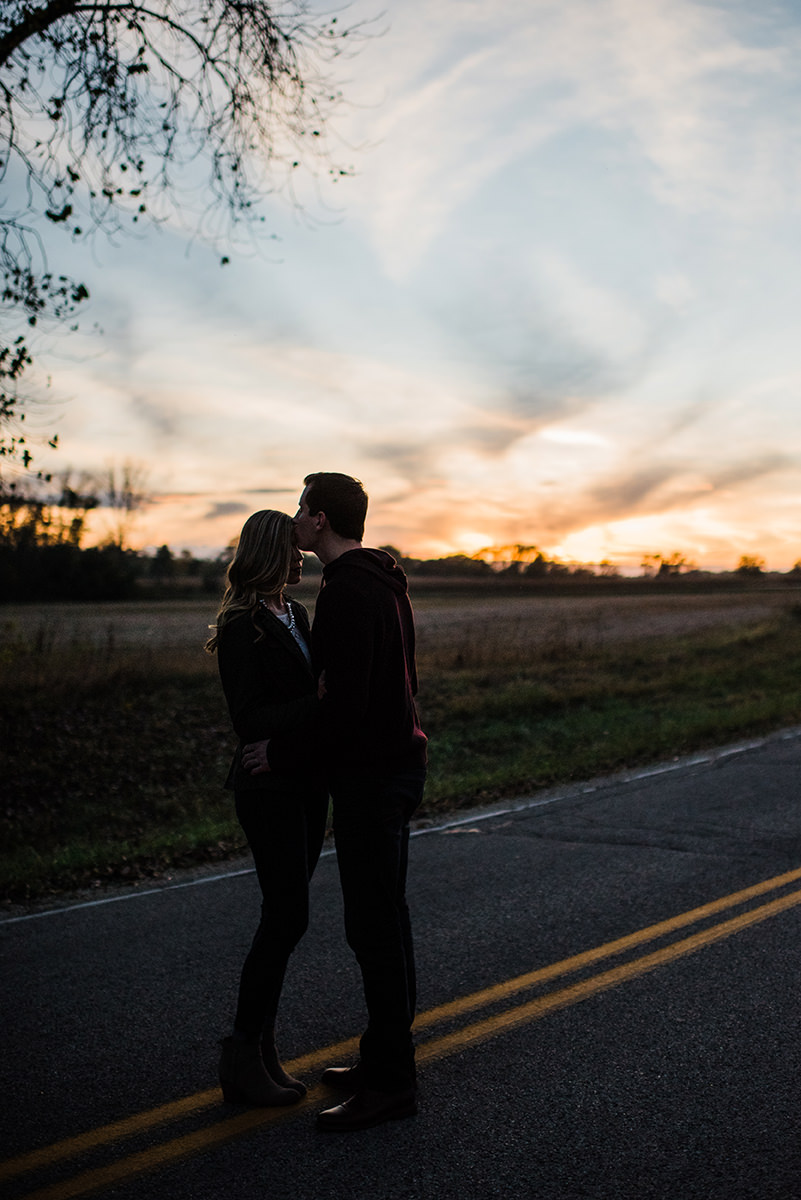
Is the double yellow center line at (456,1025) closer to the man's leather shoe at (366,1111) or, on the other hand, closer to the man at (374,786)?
the man's leather shoe at (366,1111)

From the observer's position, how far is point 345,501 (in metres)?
3.27

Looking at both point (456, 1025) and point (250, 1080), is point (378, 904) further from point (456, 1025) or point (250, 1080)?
point (456, 1025)

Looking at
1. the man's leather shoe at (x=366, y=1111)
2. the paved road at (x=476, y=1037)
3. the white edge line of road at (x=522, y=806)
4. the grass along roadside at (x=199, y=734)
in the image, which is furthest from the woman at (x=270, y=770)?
the grass along roadside at (x=199, y=734)

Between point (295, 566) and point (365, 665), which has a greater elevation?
point (295, 566)

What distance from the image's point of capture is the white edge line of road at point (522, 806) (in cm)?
611

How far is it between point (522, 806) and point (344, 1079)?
5.44 meters

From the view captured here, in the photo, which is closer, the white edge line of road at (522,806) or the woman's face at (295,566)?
the woman's face at (295,566)

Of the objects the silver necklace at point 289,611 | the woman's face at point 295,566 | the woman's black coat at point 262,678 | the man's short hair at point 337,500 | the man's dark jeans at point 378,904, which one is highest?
the man's short hair at point 337,500

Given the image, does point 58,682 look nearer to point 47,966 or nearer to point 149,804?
point 149,804

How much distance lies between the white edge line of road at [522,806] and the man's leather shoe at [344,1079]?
3096mm

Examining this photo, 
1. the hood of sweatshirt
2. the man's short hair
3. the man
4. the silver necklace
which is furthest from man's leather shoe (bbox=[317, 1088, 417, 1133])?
the man's short hair

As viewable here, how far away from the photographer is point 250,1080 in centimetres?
338

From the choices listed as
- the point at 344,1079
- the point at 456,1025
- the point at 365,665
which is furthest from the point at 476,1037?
the point at 365,665

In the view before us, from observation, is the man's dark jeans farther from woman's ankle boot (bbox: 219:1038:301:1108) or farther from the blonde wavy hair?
the blonde wavy hair
